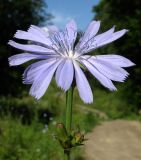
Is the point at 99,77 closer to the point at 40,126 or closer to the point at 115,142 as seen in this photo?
the point at 115,142

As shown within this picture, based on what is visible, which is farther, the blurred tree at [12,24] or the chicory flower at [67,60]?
the blurred tree at [12,24]

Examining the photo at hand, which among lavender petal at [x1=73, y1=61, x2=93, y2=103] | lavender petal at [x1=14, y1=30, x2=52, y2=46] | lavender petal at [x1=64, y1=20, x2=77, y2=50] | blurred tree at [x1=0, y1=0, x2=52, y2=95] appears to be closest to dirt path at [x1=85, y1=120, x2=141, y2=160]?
blurred tree at [x1=0, y1=0, x2=52, y2=95]

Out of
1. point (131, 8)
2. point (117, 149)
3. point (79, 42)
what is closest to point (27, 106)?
point (131, 8)

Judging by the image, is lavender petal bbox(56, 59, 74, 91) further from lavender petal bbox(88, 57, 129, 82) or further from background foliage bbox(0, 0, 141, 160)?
background foliage bbox(0, 0, 141, 160)

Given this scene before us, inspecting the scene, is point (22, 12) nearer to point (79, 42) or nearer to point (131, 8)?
point (131, 8)

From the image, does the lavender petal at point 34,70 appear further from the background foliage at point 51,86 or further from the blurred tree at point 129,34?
the blurred tree at point 129,34

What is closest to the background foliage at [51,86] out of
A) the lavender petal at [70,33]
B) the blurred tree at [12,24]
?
the blurred tree at [12,24]
